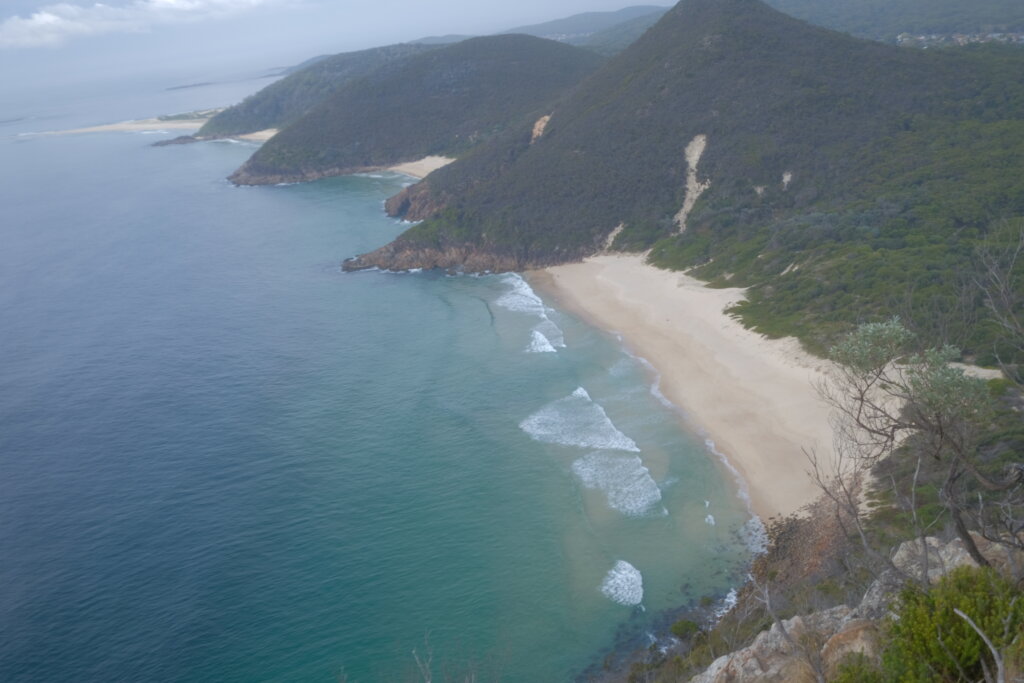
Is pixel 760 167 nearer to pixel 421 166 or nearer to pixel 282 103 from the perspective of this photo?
pixel 421 166

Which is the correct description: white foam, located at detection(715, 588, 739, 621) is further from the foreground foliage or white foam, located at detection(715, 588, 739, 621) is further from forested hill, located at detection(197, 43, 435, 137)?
forested hill, located at detection(197, 43, 435, 137)

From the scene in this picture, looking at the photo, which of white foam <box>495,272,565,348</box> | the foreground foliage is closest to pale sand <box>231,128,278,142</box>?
white foam <box>495,272,565,348</box>

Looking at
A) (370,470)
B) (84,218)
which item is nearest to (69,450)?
(370,470)

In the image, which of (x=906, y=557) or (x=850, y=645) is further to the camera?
(x=906, y=557)

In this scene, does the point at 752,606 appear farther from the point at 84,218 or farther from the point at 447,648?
the point at 84,218

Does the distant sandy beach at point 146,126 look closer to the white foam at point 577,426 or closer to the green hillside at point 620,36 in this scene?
the green hillside at point 620,36

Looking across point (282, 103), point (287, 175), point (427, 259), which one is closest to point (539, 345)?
point (427, 259)

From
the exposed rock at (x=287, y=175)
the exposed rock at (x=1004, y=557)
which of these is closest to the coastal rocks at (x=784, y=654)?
the exposed rock at (x=1004, y=557)
